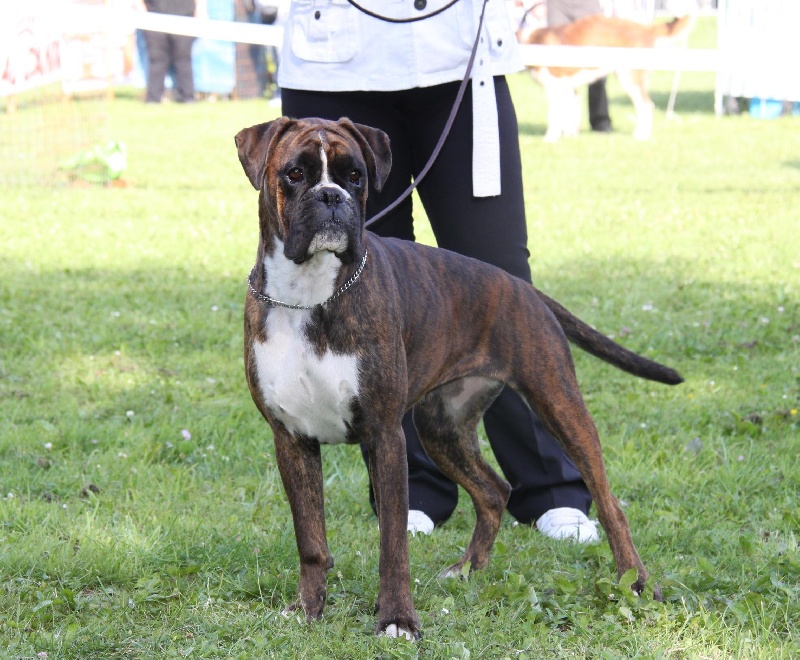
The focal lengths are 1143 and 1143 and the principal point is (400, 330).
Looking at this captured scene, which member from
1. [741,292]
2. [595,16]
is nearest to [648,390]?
[741,292]

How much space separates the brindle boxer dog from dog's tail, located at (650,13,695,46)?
14.5 meters

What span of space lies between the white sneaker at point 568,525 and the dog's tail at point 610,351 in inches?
27.1

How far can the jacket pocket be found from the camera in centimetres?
400

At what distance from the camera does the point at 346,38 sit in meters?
4.00

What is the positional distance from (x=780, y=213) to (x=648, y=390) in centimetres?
513

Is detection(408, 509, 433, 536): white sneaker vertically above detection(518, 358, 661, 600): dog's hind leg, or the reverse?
detection(518, 358, 661, 600): dog's hind leg

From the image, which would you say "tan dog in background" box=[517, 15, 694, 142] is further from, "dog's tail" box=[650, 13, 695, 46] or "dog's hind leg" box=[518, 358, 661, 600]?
"dog's hind leg" box=[518, 358, 661, 600]

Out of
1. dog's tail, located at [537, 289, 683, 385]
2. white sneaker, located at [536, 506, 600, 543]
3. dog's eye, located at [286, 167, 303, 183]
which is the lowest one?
white sneaker, located at [536, 506, 600, 543]

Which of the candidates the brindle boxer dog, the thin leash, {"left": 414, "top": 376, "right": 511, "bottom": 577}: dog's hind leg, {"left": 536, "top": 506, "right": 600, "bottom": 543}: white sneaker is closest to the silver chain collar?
the brindle boxer dog

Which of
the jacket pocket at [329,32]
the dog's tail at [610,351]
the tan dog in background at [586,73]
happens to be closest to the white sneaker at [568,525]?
the dog's tail at [610,351]

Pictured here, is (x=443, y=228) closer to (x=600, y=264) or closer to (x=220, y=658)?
(x=220, y=658)

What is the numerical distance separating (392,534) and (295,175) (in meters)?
1.08

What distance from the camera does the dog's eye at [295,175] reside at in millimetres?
3168

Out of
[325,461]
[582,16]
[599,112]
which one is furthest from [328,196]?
[582,16]
